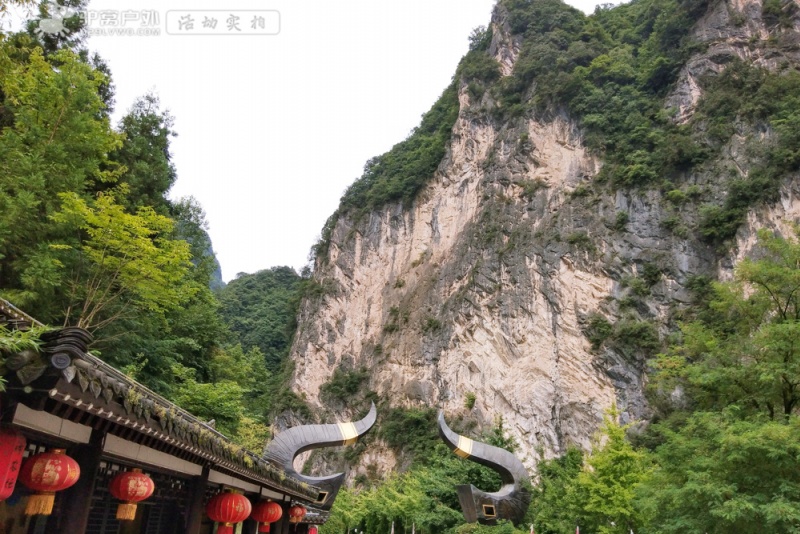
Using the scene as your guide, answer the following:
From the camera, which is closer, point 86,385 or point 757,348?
point 86,385

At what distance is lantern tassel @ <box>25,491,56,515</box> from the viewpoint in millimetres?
3496

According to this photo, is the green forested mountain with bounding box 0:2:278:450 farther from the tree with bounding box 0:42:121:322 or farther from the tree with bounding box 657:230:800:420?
the tree with bounding box 657:230:800:420

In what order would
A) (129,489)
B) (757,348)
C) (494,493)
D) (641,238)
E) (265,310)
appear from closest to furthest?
(129,489) < (757,348) < (494,493) < (641,238) < (265,310)

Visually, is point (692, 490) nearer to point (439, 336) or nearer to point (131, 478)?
point (131, 478)

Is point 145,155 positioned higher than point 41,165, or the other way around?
point 145,155

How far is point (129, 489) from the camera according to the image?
4.37m

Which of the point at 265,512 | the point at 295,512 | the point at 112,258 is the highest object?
the point at 112,258

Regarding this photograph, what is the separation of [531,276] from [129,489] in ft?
72.7

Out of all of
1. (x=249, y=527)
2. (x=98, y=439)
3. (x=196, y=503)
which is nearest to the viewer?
(x=98, y=439)

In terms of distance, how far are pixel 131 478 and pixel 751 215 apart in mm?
22556

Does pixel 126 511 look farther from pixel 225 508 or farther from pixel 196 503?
pixel 225 508

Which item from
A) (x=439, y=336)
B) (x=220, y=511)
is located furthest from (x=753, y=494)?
(x=439, y=336)

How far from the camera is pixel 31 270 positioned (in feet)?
29.0

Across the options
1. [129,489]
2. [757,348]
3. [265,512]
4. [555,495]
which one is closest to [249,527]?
[265,512]
